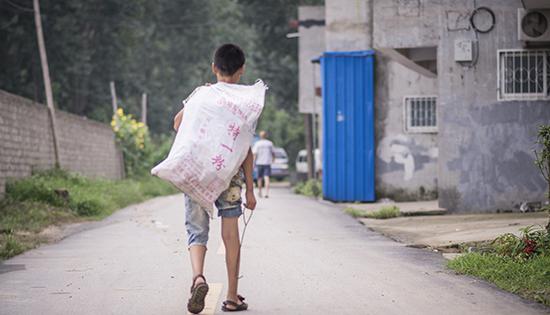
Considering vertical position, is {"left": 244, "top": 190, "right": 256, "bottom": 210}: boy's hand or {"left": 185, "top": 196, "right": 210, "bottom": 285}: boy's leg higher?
{"left": 244, "top": 190, "right": 256, "bottom": 210}: boy's hand

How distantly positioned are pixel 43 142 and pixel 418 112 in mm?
8272

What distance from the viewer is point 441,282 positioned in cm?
798

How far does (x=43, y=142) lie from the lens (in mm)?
20047

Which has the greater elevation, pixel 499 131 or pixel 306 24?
pixel 306 24

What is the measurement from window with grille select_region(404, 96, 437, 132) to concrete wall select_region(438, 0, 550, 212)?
5.19 meters

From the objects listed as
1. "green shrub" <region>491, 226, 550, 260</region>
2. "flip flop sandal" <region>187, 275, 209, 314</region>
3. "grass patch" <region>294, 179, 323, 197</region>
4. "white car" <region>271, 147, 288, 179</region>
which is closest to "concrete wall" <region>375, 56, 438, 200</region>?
"grass patch" <region>294, 179, 323, 197</region>

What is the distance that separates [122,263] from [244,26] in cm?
5145

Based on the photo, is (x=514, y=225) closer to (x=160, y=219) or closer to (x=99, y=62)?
(x=160, y=219)

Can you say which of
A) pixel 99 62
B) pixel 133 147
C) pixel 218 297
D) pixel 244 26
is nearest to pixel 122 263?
pixel 218 297

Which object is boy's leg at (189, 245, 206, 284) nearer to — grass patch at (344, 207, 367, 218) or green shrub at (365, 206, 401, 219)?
green shrub at (365, 206, 401, 219)

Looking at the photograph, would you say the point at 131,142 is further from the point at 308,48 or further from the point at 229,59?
the point at 229,59

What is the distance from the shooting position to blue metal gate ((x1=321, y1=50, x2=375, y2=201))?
21.7m

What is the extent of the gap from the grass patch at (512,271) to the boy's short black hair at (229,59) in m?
2.77

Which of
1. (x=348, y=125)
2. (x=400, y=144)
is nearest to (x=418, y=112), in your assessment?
(x=400, y=144)
